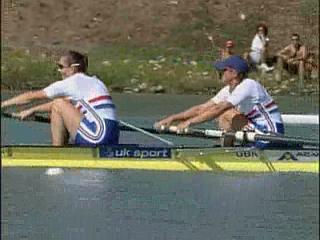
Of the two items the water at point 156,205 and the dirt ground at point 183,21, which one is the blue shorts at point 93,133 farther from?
the dirt ground at point 183,21

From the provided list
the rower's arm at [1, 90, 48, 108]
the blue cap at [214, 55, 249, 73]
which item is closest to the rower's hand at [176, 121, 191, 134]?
the blue cap at [214, 55, 249, 73]

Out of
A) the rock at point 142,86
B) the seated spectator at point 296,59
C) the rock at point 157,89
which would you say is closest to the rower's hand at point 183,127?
the seated spectator at point 296,59

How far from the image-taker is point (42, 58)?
Result: 1248 centimetres

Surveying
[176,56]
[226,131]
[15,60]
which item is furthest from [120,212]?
[176,56]

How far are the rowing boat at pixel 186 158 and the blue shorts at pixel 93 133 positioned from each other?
0.65 ft

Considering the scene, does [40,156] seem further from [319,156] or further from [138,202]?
[319,156]

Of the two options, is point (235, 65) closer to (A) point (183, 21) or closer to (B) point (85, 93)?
(B) point (85, 93)

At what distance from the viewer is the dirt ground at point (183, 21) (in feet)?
49.8

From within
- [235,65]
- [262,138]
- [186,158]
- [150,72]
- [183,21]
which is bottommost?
[186,158]

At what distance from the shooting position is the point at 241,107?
7184 millimetres

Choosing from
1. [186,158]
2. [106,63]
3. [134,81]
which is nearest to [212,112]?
[186,158]

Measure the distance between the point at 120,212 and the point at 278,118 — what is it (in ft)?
6.51

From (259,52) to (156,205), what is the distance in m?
8.54

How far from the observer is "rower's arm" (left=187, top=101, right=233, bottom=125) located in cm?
715
